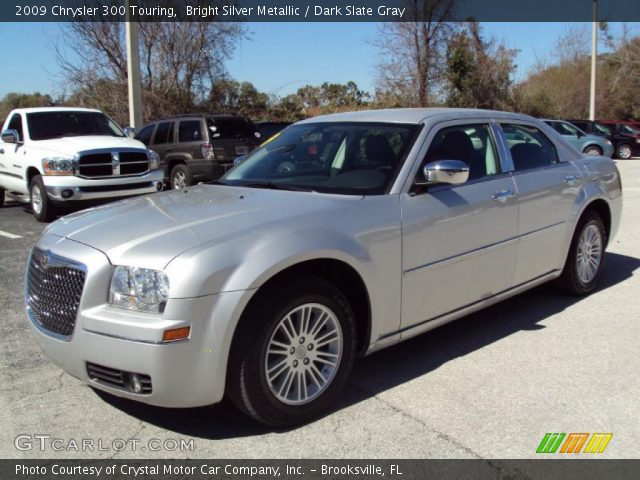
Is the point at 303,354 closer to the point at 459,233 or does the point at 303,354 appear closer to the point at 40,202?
the point at 459,233

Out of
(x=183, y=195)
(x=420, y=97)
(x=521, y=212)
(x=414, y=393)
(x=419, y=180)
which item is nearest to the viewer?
(x=414, y=393)

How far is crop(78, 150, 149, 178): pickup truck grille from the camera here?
9922mm

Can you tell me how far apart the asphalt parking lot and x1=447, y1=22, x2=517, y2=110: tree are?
73.2 ft

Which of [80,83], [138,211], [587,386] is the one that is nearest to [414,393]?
[587,386]

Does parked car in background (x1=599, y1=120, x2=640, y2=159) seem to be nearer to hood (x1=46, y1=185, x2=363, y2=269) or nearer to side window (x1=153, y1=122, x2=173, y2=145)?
side window (x1=153, y1=122, x2=173, y2=145)

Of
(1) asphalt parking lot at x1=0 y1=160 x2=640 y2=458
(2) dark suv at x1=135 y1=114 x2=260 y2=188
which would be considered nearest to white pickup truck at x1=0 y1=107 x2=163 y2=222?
(2) dark suv at x1=135 y1=114 x2=260 y2=188

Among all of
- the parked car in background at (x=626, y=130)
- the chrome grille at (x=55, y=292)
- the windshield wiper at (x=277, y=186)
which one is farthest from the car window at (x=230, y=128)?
the parked car in background at (x=626, y=130)

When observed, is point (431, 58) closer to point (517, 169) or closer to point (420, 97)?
point (420, 97)

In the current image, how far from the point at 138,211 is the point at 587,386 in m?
2.90

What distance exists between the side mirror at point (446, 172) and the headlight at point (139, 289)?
1.82m

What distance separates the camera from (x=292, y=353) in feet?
11.1

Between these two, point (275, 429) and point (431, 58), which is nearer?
point (275, 429)

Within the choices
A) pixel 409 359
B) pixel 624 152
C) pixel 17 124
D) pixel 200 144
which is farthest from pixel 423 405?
pixel 624 152

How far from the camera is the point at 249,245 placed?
125 inches
